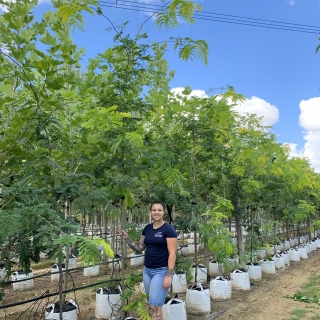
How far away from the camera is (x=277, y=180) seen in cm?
798

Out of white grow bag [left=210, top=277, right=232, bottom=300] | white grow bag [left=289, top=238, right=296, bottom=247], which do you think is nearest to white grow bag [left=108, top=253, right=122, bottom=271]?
white grow bag [left=210, top=277, right=232, bottom=300]

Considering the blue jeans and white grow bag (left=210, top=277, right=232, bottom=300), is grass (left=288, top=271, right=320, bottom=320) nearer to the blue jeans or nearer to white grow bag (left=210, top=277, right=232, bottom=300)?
white grow bag (left=210, top=277, right=232, bottom=300)

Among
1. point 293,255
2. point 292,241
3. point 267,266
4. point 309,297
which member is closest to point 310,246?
point 292,241

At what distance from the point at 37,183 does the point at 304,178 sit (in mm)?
6841

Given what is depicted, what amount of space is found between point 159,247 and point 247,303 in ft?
10.2

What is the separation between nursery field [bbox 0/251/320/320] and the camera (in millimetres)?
4767

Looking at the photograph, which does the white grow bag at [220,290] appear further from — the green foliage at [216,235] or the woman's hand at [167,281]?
the woman's hand at [167,281]

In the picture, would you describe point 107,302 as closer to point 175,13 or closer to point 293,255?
point 175,13

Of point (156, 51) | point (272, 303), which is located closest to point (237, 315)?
point (272, 303)

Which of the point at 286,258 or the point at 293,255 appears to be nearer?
the point at 286,258

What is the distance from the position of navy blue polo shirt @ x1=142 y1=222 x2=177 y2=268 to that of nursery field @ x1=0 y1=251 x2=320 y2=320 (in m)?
1.19

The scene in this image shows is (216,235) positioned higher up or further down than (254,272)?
higher up

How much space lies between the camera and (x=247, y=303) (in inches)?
213

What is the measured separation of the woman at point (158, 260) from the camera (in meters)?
3.07
